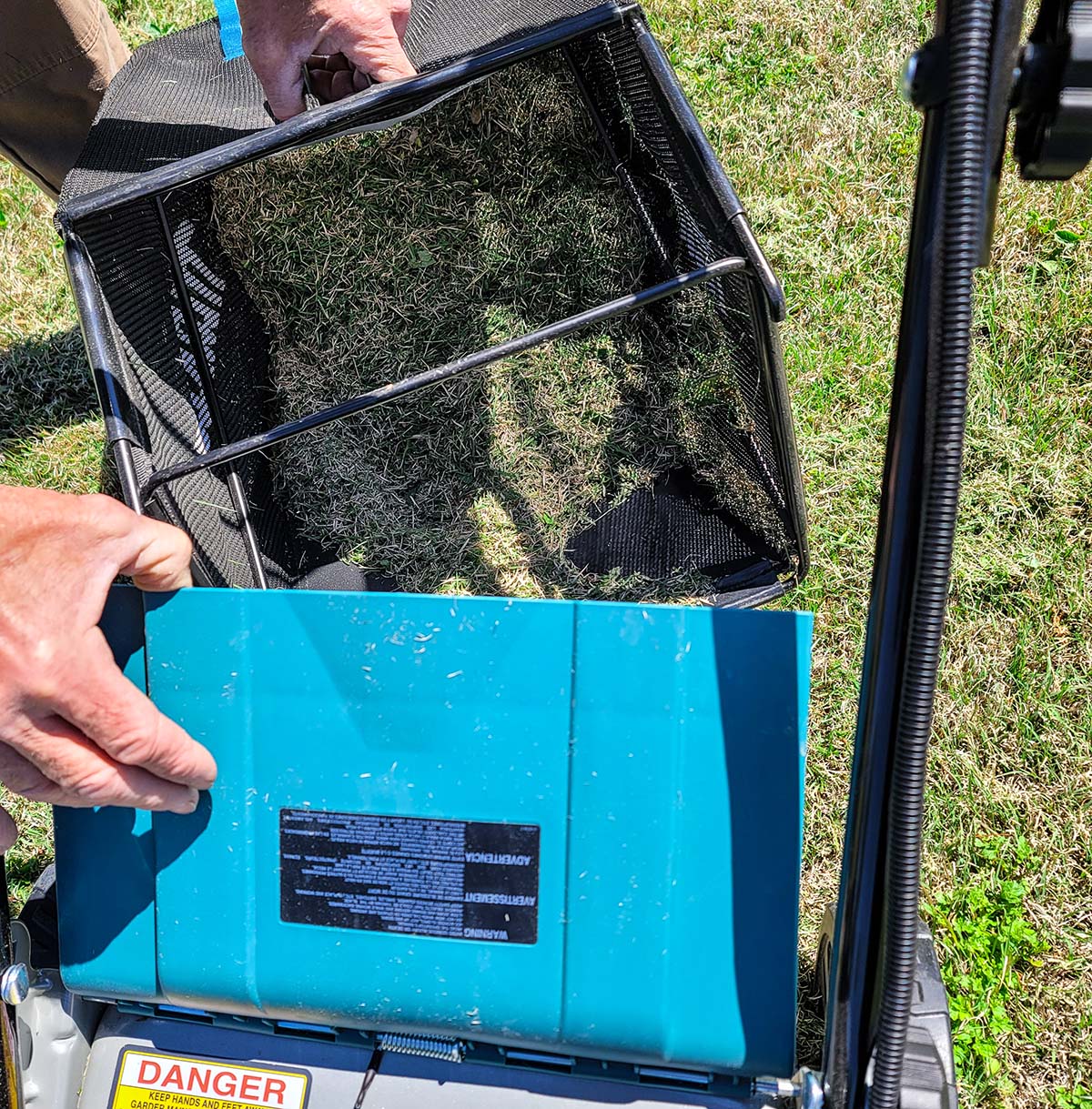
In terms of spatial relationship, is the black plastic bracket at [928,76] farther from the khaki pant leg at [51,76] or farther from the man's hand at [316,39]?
the khaki pant leg at [51,76]

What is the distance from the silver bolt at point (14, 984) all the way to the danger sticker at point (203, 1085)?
0.49 feet

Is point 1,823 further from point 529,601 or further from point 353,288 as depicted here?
point 353,288

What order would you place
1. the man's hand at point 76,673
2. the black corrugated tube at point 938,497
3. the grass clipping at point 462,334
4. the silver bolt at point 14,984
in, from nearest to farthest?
the black corrugated tube at point 938,497 < the man's hand at point 76,673 < the silver bolt at point 14,984 < the grass clipping at point 462,334

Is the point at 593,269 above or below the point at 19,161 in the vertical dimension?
below

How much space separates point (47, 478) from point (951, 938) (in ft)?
6.88

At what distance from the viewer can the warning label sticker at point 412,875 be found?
102cm

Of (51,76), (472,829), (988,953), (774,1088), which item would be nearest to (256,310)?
(51,76)

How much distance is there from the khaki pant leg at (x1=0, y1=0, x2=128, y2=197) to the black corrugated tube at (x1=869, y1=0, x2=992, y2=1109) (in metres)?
1.54

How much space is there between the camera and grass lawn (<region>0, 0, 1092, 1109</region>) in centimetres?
169

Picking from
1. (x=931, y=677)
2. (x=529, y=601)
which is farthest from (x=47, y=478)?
(x=931, y=677)

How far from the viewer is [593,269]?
184 cm

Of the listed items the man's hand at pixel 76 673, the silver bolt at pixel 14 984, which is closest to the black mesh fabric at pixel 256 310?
the man's hand at pixel 76 673

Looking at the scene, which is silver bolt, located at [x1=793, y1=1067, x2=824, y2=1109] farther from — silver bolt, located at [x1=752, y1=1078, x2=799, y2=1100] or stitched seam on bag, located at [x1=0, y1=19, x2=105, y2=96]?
stitched seam on bag, located at [x1=0, y1=19, x2=105, y2=96]

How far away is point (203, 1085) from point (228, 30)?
1.65 m
